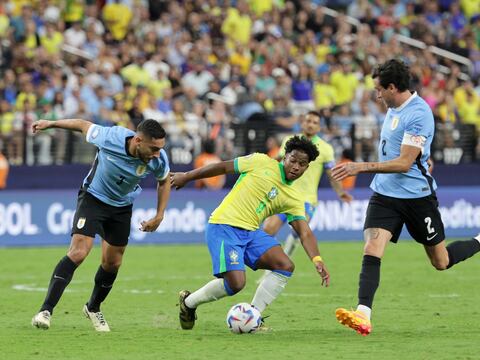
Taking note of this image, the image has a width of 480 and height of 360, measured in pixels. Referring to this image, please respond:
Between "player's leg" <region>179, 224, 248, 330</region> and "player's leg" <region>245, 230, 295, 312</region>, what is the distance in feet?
0.45

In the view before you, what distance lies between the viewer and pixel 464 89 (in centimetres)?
2644

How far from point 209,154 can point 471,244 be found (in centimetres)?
1148

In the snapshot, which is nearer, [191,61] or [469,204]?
[469,204]

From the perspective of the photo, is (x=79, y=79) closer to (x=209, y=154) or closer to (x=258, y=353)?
(x=209, y=154)

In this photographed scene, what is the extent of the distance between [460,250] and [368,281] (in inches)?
53.6

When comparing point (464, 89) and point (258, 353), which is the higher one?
point (464, 89)

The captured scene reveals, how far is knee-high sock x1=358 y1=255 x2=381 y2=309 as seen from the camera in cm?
984

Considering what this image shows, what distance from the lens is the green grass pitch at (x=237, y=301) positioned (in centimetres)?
896

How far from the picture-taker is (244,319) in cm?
1003

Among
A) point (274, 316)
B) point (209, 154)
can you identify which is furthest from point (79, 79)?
point (274, 316)

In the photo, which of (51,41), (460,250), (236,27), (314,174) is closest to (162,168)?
(460,250)

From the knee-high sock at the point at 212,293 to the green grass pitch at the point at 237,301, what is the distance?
0.93 feet

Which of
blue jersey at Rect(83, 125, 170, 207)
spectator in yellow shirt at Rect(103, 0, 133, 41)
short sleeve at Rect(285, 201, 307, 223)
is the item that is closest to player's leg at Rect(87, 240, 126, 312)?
blue jersey at Rect(83, 125, 170, 207)

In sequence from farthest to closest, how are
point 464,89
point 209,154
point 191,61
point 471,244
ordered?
point 464,89, point 191,61, point 209,154, point 471,244
